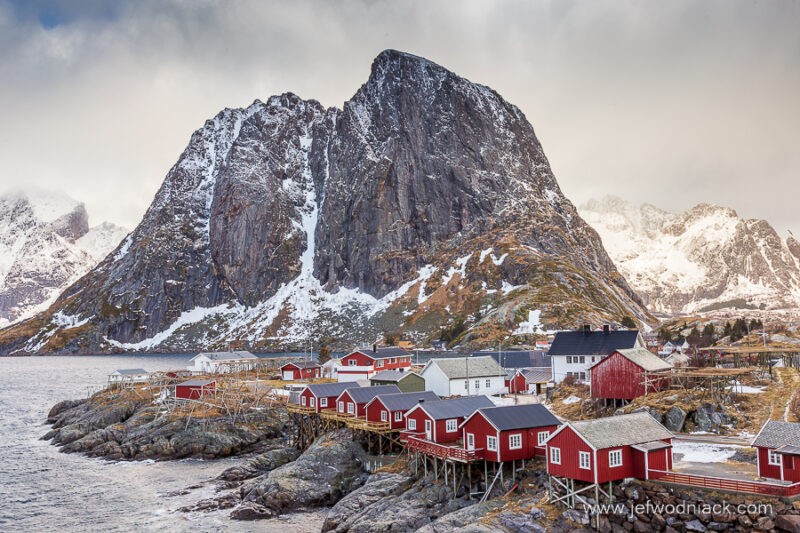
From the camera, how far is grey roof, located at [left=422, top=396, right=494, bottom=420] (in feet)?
163

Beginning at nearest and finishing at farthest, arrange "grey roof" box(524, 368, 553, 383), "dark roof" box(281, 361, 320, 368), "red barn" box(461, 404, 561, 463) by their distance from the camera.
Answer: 1. "red barn" box(461, 404, 561, 463)
2. "grey roof" box(524, 368, 553, 383)
3. "dark roof" box(281, 361, 320, 368)

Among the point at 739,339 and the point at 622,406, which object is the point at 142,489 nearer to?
the point at 622,406

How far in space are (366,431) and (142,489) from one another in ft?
67.9

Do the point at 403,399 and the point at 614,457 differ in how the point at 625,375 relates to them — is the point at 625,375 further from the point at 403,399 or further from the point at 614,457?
the point at 614,457

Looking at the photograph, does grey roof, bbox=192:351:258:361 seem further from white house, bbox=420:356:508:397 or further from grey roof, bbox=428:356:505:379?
grey roof, bbox=428:356:505:379

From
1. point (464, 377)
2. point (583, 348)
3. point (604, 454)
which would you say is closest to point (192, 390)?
point (464, 377)

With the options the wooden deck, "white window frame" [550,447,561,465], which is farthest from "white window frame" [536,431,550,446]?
"white window frame" [550,447,561,465]

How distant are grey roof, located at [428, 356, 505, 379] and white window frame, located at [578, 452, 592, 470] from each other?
38.6 m

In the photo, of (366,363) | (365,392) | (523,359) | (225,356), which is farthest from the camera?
(225,356)

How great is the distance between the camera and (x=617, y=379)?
54281 mm

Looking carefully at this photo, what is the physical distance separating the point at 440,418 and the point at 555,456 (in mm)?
14029

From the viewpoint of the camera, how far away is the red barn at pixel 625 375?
53281 millimetres

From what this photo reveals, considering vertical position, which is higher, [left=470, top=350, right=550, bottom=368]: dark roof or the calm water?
[left=470, top=350, right=550, bottom=368]: dark roof

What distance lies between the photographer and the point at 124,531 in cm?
4550
